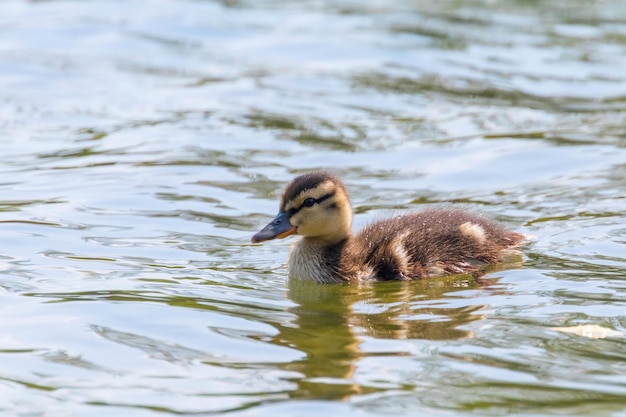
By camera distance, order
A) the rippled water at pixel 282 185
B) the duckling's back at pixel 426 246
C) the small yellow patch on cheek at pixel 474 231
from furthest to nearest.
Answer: the small yellow patch on cheek at pixel 474 231
the duckling's back at pixel 426 246
the rippled water at pixel 282 185

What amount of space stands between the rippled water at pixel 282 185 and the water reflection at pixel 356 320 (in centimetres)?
2

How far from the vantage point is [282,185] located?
9422 millimetres

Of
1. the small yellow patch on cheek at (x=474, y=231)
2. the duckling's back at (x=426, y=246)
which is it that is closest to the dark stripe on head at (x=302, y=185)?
the duckling's back at (x=426, y=246)

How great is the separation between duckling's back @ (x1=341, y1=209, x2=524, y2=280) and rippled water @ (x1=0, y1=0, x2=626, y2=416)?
13cm

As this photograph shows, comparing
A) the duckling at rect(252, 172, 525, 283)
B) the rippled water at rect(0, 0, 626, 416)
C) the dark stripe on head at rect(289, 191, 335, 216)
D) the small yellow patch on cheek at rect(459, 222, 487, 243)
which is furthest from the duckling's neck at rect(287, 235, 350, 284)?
the small yellow patch on cheek at rect(459, 222, 487, 243)

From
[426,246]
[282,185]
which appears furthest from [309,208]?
[282,185]

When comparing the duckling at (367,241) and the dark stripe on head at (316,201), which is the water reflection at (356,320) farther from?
the dark stripe on head at (316,201)

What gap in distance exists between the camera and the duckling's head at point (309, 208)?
7.15 metres

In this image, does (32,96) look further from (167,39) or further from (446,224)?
(446,224)

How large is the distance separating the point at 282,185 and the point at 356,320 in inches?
129

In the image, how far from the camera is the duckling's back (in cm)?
714

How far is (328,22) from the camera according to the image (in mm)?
15992

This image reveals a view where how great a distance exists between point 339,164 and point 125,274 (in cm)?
342

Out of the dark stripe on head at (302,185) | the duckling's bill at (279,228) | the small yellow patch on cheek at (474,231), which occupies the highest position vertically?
the dark stripe on head at (302,185)
